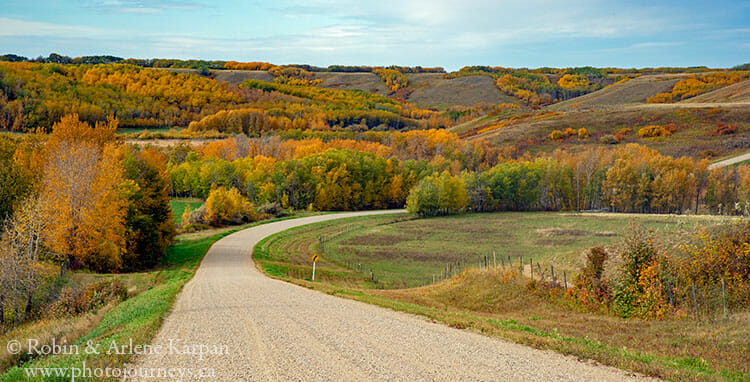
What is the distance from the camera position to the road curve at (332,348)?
9773mm

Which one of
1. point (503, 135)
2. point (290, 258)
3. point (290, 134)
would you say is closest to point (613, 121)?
point (503, 135)

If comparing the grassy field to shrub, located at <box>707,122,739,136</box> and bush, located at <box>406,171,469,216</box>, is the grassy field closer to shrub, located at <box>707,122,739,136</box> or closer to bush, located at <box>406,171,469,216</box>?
bush, located at <box>406,171,469,216</box>

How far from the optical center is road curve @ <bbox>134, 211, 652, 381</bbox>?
32.1 ft

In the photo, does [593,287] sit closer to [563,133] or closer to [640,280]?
[640,280]

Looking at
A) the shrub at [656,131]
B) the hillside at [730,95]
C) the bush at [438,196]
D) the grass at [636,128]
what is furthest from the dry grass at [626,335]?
the hillside at [730,95]

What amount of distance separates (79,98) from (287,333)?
6914 inches

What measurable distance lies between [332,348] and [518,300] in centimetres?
1115

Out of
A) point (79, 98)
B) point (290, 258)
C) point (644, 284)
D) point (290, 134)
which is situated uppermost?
point (79, 98)

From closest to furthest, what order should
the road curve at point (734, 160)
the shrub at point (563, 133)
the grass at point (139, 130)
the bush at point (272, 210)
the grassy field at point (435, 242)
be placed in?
1. the grassy field at point (435, 242)
2. the bush at point (272, 210)
3. the road curve at point (734, 160)
4. the shrub at point (563, 133)
5. the grass at point (139, 130)

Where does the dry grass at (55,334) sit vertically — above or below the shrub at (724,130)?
below

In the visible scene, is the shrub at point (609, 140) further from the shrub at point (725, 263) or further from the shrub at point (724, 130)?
the shrub at point (725, 263)

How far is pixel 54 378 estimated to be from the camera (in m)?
8.95

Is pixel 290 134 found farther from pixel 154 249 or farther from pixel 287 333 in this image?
pixel 287 333

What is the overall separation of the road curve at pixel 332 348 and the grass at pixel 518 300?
102 centimetres
